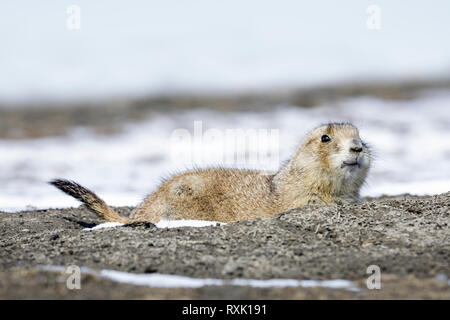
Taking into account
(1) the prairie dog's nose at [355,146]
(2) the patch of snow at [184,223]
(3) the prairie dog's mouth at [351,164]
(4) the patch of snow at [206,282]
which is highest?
(1) the prairie dog's nose at [355,146]

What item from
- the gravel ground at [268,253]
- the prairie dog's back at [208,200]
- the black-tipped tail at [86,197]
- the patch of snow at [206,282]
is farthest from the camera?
the black-tipped tail at [86,197]

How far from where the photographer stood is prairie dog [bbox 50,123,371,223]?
28.5ft

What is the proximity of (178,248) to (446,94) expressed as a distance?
24.8 meters

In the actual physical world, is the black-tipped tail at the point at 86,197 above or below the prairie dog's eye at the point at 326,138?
below

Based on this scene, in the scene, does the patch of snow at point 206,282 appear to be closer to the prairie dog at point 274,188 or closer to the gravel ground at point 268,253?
the gravel ground at point 268,253

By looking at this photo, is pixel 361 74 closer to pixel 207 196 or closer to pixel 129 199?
pixel 129 199

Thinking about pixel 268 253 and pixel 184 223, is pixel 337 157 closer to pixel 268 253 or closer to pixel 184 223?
pixel 184 223

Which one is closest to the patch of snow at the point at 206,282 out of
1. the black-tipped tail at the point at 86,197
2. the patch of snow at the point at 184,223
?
the patch of snow at the point at 184,223

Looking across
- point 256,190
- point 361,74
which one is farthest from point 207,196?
point 361,74

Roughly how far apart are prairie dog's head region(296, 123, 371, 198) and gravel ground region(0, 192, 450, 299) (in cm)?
59

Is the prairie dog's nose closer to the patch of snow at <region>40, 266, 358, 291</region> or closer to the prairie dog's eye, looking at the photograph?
the prairie dog's eye

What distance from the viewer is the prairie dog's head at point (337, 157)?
337 inches

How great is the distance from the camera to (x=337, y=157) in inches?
340

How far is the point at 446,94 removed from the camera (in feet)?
94.9
